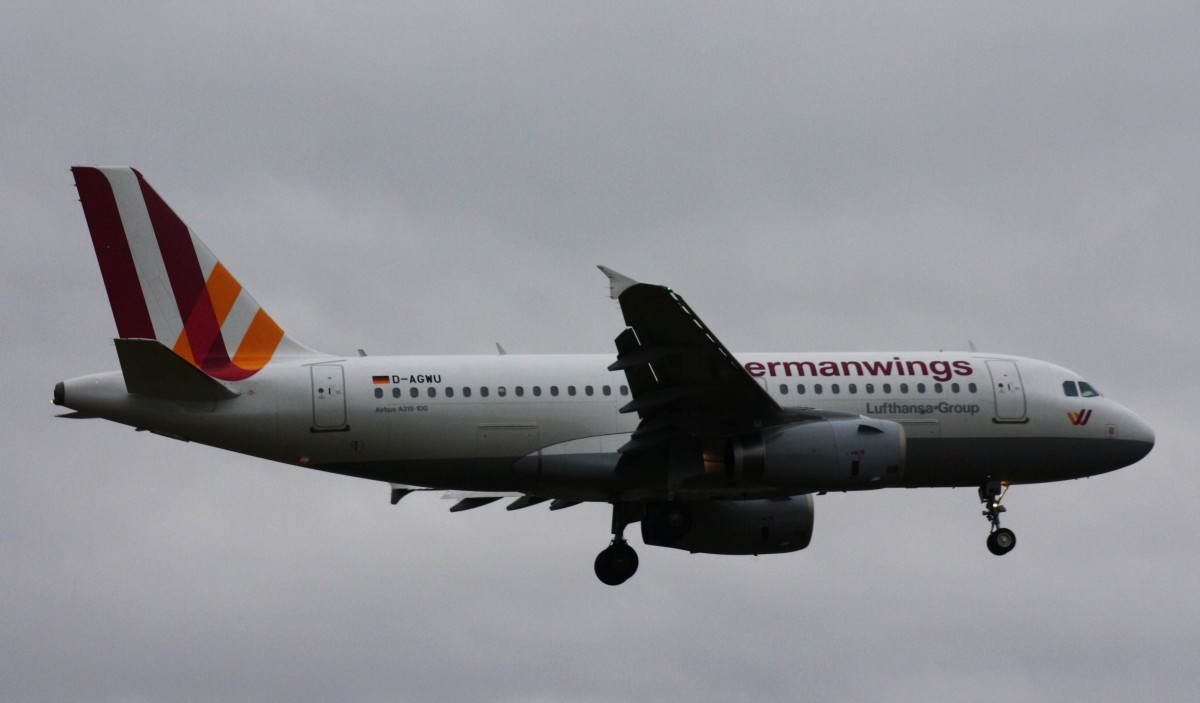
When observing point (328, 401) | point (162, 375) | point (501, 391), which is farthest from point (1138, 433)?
point (162, 375)

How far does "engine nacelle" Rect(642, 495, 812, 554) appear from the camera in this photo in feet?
133

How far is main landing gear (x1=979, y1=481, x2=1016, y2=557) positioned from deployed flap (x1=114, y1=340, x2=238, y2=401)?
57.0 ft

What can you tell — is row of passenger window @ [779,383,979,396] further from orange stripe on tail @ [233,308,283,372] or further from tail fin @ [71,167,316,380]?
orange stripe on tail @ [233,308,283,372]

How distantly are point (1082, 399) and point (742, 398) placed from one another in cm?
990

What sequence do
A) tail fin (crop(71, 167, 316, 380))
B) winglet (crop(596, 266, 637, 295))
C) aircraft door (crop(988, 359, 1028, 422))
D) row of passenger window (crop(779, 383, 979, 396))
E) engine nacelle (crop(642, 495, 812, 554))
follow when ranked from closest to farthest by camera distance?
winglet (crop(596, 266, 637, 295)) < tail fin (crop(71, 167, 316, 380)) < row of passenger window (crop(779, 383, 979, 396)) < aircraft door (crop(988, 359, 1028, 422)) < engine nacelle (crop(642, 495, 812, 554))

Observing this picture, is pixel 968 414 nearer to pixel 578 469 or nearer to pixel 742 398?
pixel 742 398

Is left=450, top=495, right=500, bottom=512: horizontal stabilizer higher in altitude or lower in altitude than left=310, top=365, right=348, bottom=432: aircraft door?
lower

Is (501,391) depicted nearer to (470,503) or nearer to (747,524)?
(470,503)

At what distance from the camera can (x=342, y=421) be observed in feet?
116

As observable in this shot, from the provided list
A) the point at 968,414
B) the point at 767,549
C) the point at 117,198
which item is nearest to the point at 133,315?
the point at 117,198

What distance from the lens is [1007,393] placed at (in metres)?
39.1

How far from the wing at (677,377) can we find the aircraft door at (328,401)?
5906 millimetres

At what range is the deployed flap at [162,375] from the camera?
32.8 meters

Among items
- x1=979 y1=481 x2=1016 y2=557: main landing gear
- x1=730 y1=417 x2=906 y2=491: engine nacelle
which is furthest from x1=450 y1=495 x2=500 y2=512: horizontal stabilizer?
x1=979 y1=481 x2=1016 y2=557: main landing gear
